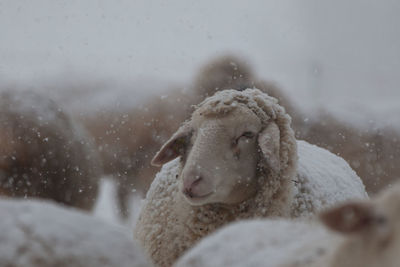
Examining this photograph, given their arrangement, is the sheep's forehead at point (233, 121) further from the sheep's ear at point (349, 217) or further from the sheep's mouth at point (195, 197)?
the sheep's ear at point (349, 217)

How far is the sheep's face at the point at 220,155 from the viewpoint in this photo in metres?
2.64

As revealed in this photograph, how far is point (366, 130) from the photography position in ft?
19.9

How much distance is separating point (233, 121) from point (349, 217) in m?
1.52

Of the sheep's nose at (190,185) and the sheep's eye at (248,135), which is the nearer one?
the sheep's nose at (190,185)

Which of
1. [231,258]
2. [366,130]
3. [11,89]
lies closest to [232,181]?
[231,258]

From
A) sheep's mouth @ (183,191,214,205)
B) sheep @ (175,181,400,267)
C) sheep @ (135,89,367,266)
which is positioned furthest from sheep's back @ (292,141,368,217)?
sheep @ (175,181,400,267)

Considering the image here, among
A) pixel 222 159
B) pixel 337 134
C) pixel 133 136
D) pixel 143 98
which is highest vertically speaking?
pixel 143 98

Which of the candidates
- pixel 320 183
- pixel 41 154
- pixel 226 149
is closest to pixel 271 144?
pixel 226 149

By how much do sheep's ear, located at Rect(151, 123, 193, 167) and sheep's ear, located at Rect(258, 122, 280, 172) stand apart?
0.38 m

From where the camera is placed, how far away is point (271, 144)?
2.84m

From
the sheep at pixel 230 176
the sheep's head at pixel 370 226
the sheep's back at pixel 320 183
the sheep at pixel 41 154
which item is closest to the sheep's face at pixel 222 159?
the sheep at pixel 230 176

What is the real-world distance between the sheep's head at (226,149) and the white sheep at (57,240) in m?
0.91

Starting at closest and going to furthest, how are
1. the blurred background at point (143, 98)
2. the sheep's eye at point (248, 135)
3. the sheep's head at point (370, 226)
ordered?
the sheep's head at point (370, 226)
the sheep's eye at point (248, 135)
the blurred background at point (143, 98)

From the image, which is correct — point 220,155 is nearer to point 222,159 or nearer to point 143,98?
point 222,159
